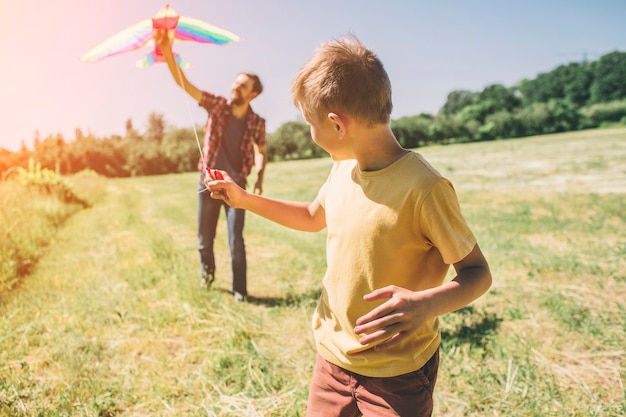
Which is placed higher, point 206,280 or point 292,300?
point 206,280

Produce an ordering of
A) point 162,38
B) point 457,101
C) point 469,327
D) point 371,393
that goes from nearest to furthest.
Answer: point 371,393 < point 162,38 < point 469,327 < point 457,101

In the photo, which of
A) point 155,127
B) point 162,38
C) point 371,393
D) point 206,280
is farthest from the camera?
point 155,127

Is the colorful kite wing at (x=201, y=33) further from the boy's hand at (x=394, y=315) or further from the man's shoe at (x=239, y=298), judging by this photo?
the boy's hand at (x=394, y=315)

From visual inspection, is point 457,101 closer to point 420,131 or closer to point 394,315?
point 420,131

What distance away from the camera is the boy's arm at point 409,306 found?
3.85 feet

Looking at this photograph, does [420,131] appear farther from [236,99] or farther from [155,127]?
[236,99]

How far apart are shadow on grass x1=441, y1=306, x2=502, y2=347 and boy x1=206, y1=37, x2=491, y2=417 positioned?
2016 mm

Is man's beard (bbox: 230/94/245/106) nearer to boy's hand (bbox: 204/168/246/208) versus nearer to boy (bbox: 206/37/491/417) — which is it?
boy's hand (bbox: 204/168/246/208)

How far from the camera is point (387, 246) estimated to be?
1421 millimetres

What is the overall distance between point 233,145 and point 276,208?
275cm

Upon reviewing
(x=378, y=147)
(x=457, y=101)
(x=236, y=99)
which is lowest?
(x=378, y=147)

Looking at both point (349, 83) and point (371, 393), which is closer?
point (349, 83)

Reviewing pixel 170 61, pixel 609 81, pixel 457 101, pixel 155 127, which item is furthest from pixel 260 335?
pixel 457 101

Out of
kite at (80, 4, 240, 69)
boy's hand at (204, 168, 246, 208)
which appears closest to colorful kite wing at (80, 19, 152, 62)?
kite at (80, 4, 240, 69)
